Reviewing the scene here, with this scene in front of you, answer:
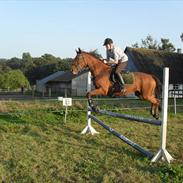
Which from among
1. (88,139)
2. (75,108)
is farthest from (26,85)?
(88,139)

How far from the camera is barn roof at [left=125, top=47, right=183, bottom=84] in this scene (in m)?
42.6

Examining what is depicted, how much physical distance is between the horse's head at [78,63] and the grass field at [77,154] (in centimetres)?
184

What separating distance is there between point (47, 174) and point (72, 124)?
6.37m

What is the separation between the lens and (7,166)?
6.06 meters

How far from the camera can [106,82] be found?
336 inches

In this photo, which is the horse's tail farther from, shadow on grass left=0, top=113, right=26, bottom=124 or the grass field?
shadow on grass left=0, top=113, right=26, bottom=124

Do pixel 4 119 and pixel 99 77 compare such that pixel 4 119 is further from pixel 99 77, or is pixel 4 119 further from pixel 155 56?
pixel 155 56

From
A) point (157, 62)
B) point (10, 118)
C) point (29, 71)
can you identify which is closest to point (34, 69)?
point (29, 71)

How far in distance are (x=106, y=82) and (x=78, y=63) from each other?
87 centimetres

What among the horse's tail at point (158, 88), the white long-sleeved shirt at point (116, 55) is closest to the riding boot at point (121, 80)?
the white long-sleeved shirt at point (116, 55)

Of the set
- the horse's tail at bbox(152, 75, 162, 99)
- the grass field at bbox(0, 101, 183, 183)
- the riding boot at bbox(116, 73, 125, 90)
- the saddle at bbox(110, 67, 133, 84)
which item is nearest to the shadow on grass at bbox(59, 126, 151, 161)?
the grass field at bbox(0, 101, 183, 183)

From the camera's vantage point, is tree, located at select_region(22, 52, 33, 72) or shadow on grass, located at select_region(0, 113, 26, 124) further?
tree, located at select_region(22, 52, 33, 72)

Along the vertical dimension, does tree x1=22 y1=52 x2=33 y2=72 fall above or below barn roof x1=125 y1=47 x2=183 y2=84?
above

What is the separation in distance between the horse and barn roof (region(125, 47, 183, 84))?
3327 centimetres
